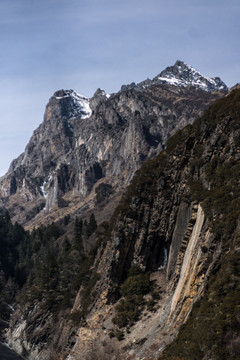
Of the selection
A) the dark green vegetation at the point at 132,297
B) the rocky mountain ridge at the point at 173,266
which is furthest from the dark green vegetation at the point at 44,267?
the dark green vegetation at the point at 132,297

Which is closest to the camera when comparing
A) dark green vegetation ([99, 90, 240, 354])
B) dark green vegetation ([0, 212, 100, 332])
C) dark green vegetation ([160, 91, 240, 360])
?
dark green vegetation ([160, 91, 240, 360])

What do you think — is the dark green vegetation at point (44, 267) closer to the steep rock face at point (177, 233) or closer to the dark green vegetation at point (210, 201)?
the steep rock face at point (177, 233)

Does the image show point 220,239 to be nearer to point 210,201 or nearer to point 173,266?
point 210,201

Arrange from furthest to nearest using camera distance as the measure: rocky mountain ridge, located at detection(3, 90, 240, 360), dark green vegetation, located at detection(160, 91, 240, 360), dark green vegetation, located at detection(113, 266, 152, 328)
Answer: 1. dark green vegetation, located at detection(113, 266, 152, 328)
2. rocky mountain ridge, located at detection(3, 90, 240, 360)
3. dark green vegetation, located at detection(160, 91, 240, 360)


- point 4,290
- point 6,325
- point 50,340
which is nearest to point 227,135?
point 50,340

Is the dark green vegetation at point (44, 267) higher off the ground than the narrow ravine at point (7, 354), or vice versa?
the dark green vegetation at point (44, 267)

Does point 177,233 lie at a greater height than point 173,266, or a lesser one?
greater

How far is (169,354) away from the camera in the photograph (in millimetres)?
35469

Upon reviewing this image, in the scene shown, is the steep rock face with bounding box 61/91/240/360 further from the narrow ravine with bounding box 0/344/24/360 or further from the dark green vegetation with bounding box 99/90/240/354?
the narrow ravine with bounding box 0/344/24/360

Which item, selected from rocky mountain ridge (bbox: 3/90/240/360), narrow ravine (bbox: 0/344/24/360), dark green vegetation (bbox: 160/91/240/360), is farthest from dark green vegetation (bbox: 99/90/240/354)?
narrow ravine (bbox: 0/344/24/360)

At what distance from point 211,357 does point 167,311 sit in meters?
15.1

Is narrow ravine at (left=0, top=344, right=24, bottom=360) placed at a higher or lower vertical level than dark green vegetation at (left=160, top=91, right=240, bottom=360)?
lower

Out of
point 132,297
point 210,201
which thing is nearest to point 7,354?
point 132,297

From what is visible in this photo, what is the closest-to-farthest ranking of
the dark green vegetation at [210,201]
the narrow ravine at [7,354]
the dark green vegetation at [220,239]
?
the dark green vegetation at [220,239] < the dark green vegetation at [210,201] < the narrow ravine at [7,354]
